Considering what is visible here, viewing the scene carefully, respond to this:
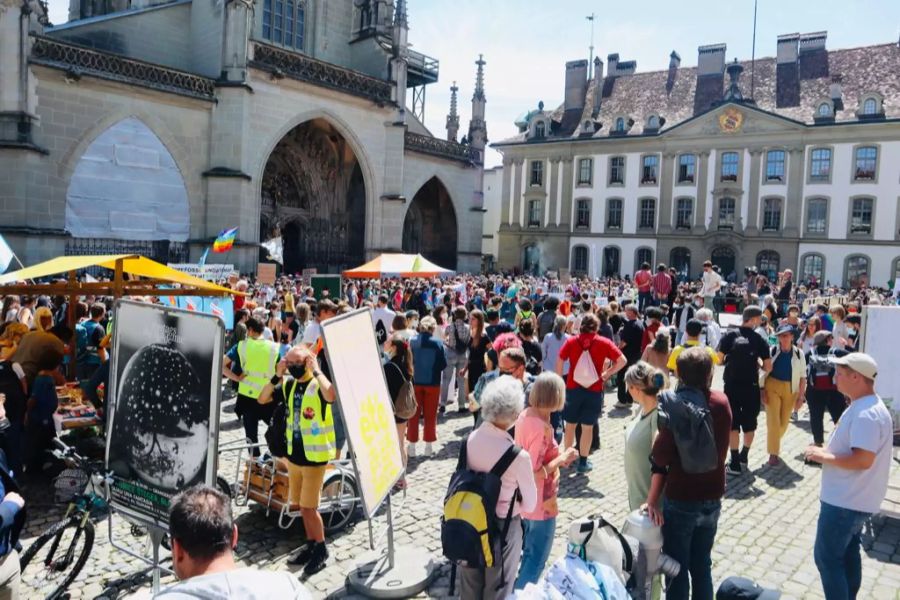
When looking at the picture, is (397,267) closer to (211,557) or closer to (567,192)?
(211,557)

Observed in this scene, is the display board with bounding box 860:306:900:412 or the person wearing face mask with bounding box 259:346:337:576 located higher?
the display board with bounding box 860:306:900:412

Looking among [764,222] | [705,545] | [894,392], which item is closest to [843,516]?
[705,545]

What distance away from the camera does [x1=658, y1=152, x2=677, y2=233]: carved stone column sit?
42.9 meters

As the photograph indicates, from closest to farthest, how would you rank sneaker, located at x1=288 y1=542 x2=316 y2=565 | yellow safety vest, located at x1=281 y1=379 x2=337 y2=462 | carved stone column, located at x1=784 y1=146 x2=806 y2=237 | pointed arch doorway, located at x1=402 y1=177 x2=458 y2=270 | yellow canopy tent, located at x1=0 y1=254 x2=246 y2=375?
1. yellow safety vest, located at x1=281 y1=379 x2=337 y2=462
2. sneaker, located at x1=288 y1=542 x2=316 y2=565
3. yellow canopy tent, located at x1=0 y1=254 x2=246 y2=375
4. pointed arch doorway, located at x1=402 y1=177 x2=458 y2=270
5. carved stone column, located at x1=784 y1=146 x2=806 y2=237

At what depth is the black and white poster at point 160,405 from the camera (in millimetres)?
4211

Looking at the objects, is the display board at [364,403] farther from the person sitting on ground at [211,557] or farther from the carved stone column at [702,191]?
the carved stone column at [702,191]

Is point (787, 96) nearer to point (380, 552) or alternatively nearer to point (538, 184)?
point (538, 184)

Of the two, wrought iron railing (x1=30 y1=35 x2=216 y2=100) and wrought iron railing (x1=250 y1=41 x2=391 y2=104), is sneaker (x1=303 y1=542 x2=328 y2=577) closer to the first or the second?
wrought iron railing (x1=30 y1=35 x2=216 y2=100)

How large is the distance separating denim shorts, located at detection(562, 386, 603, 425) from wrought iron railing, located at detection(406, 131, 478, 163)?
25497 millimetres

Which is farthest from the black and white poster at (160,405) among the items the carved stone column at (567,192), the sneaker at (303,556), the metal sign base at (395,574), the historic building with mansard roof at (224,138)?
the carved stone column at (567,192)

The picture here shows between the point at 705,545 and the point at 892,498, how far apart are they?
3.54m

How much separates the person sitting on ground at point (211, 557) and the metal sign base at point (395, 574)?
265cm

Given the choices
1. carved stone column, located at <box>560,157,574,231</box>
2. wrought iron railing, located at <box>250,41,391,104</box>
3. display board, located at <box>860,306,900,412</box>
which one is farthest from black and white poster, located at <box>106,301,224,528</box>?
carved stone column, located at <box>560,157,574,231</box>

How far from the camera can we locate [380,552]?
17.9 ft
